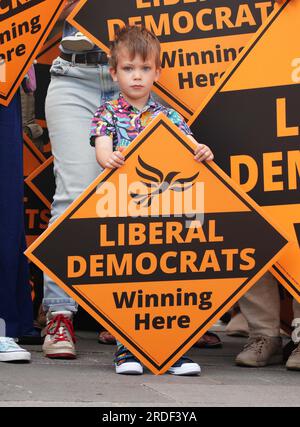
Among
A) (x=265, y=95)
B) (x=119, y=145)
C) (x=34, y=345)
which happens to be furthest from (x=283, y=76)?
(x=34, y=345)

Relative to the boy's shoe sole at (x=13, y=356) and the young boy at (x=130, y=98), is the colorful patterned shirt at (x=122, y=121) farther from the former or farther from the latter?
the boy's shoe sole at (x=13, y=356)

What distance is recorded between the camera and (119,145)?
15.1 feet

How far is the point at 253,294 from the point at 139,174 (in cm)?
89

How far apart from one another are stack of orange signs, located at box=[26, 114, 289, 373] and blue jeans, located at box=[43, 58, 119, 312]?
0.62m

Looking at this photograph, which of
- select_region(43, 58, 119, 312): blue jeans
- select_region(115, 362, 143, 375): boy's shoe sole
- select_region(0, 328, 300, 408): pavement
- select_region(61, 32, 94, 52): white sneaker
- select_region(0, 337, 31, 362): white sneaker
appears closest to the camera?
select_region(0, 328, 300, 408): pavement

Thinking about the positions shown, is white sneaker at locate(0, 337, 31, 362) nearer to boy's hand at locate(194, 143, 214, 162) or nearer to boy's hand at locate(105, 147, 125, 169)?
boy's hand at locate(105, 147, 125, 169)

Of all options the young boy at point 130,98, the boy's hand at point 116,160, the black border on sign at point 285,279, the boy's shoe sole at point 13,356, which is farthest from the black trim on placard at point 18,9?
the black border on sign at point 285,279

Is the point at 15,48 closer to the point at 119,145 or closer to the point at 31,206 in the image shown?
the point at 119,145

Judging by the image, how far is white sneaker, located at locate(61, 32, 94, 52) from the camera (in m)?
5.12

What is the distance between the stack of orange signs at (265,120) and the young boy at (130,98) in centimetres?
21

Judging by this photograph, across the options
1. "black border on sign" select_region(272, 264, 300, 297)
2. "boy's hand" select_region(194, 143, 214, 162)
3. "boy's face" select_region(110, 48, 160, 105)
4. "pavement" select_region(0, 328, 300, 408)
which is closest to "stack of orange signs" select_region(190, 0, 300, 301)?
"black border on sign" select_region(272, 264, 300, 297)

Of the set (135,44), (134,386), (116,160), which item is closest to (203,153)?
(116,160)
